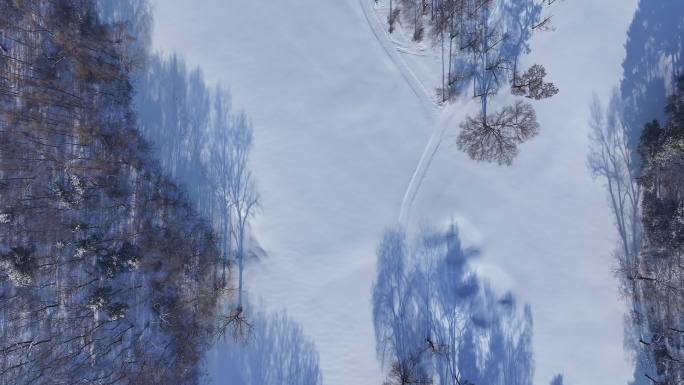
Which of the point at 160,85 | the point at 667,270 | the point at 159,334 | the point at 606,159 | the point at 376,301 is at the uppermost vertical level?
the point at 160,85

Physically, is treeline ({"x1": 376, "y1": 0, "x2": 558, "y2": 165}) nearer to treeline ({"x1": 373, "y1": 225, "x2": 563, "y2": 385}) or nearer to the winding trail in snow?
the winding trail in snow

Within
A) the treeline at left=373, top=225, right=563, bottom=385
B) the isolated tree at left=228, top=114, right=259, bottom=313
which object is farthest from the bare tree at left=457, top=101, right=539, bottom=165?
the isolated tree at left=228, top=114, right=259, bottom=313

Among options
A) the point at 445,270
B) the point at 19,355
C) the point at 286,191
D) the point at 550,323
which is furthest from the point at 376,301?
the point at 19,355

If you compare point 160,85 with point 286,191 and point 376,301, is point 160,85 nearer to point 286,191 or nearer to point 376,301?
point 286,191

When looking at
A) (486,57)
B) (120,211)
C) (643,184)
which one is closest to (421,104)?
(486,57)

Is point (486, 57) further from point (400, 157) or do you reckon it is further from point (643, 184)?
point (643, 184)

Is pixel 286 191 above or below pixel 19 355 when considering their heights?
above

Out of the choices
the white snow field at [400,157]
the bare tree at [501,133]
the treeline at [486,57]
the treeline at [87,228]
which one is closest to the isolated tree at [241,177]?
the white snow field at [400,157]

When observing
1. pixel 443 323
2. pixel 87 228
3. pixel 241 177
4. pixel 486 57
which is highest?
pixel 486 57
